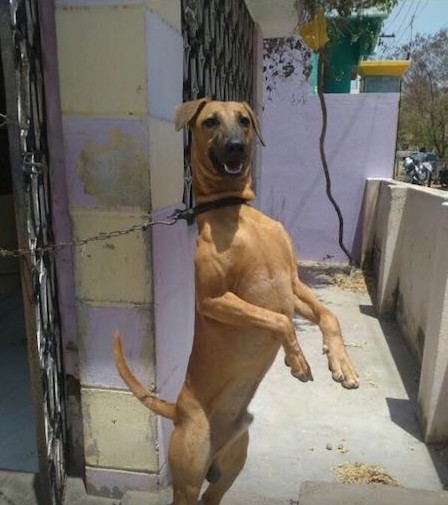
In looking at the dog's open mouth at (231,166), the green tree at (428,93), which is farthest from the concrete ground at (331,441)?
the green tree at (428,93)

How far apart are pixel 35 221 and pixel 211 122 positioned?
1.00 meters

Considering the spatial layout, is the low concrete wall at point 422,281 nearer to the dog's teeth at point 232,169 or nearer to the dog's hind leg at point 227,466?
the dog's hind leg at point 227,466

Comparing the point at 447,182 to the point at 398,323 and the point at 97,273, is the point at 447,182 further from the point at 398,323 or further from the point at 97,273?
the point at 97,273

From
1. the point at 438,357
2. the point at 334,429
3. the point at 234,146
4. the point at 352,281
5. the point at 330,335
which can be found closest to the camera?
the point at 234,146

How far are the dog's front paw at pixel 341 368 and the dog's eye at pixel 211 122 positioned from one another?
94 cm

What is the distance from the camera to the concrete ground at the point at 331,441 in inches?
106

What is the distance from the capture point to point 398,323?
5.97m

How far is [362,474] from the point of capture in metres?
3.15

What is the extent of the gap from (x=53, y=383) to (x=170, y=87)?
1.62 meters

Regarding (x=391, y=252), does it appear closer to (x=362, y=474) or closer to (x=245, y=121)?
(x=362, y=474)

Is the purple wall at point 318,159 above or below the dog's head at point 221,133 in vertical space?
below

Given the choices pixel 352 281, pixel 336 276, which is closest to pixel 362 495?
pixel 352 281

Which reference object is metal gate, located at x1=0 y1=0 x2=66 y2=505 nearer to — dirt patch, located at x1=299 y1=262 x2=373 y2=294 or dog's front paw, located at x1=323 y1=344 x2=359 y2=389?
dog's front paw, located at x1=323 y1=344 x2=359 y2=389

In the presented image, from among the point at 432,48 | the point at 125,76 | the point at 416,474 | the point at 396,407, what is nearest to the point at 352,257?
the point at 396,407
